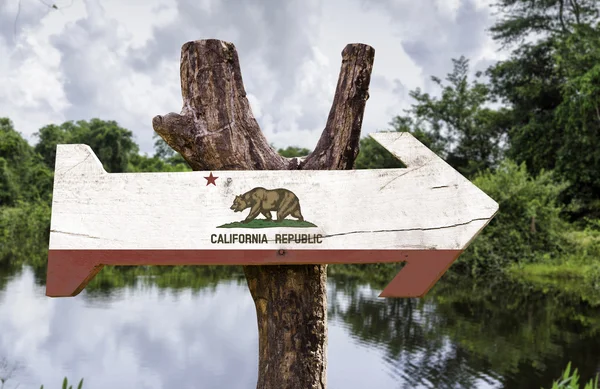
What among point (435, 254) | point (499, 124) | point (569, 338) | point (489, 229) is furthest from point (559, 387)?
point (499, 124)

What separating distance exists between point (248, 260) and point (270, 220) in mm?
142

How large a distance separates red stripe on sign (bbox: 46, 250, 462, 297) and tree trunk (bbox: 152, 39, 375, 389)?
0.22 m

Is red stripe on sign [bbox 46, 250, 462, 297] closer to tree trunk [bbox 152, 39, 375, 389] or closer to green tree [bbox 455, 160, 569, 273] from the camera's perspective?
tree trunk [bbox 152, 39, 375, 389]

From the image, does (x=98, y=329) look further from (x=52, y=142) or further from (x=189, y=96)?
(x=52, y=142)

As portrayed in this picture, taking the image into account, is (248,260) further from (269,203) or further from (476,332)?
(476,332)

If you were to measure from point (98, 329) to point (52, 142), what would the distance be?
26152 millimetres

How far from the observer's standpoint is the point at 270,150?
249cm

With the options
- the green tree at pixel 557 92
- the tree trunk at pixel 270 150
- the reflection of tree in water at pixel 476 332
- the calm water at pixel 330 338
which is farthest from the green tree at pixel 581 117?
the tree trunk at pixel 270 150

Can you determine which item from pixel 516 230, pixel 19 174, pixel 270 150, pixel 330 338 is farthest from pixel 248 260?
pixel 19 174

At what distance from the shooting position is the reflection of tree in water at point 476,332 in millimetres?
7562

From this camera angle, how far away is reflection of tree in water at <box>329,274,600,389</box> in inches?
298

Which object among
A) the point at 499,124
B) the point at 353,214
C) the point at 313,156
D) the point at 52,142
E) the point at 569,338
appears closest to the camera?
the point at 353,214

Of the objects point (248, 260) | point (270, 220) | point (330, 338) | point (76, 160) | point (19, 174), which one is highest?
point (19, 174)

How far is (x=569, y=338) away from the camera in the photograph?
895cm
